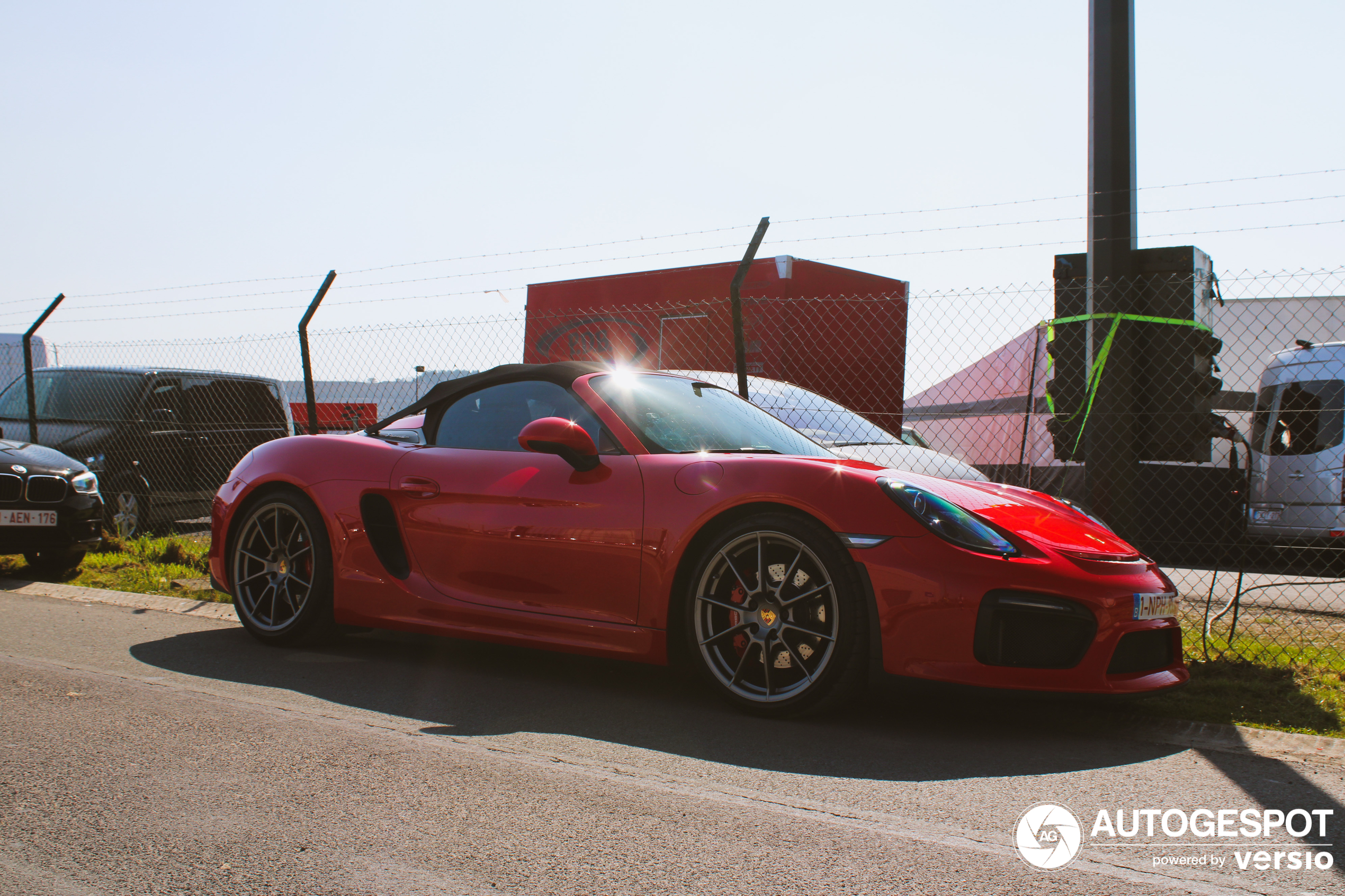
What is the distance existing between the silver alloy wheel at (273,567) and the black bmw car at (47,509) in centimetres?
295

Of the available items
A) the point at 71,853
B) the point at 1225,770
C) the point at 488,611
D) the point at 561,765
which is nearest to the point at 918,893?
the point at 561,765

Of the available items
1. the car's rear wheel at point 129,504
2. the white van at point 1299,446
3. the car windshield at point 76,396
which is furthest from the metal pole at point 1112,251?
the car windshield at point 76,396

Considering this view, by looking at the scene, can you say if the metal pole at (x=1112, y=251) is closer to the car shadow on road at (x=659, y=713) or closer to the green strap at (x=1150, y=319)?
the green strap at (x=1150, y=319)

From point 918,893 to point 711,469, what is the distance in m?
1.87

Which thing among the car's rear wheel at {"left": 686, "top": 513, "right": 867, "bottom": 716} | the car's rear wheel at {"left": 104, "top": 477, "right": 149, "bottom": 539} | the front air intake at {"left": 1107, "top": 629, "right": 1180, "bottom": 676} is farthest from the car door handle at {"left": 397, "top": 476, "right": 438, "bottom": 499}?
the car's rear wheel at {"left": 104, "top": 477, "right": 149, "bottom": 539}

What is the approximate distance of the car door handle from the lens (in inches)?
175

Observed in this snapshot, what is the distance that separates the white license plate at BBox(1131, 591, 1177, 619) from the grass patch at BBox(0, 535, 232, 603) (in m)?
4.81

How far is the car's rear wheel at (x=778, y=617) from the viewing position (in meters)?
3.51

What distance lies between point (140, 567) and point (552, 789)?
228 inches

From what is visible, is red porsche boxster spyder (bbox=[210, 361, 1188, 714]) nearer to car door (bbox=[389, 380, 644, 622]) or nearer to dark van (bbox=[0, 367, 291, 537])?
car door (bbox=[389, 380, 644, 622])

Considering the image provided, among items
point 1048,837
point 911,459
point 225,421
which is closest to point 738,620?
point 1048,837

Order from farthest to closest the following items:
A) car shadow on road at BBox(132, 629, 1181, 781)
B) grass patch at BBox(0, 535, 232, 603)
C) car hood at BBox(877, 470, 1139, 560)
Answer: grass patch at BBox(0, 535, 232, 603) → car hood at BBox(877, 470, 1139, 560) → car shadow on road at BBox(132, 629, 1181, 781)

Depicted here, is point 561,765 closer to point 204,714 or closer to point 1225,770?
point 204,714

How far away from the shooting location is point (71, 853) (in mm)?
2400
